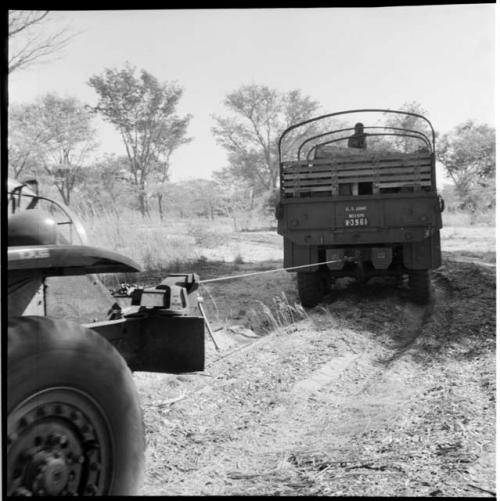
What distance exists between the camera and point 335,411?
12.5 feet

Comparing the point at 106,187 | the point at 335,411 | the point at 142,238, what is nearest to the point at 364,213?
the point at 142,238

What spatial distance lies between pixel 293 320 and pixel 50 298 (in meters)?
4.52

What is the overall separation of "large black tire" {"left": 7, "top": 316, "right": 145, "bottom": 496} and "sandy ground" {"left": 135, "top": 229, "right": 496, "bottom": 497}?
27.0 inches

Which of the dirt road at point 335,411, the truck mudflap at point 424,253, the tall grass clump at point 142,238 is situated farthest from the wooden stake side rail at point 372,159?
the tall grass clump at point 142,238

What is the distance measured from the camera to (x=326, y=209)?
7285 millimetres

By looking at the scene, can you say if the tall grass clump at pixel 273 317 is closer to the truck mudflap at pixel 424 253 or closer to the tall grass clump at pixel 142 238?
the truck mudflap at pixel 424 253

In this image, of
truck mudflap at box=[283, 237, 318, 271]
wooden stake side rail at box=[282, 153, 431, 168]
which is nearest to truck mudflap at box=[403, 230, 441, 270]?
wooden stake side rail at box=[282, 153, 431, 168]

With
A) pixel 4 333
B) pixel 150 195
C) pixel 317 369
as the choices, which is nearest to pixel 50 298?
pixel 4 333

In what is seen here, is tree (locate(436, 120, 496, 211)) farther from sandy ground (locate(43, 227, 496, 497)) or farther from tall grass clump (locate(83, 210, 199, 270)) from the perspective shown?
tall grass clump (locate(83, 210, 199, 270))

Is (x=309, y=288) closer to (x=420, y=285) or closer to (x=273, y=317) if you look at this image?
(x=273, y=317)

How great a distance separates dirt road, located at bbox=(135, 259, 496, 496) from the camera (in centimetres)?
267

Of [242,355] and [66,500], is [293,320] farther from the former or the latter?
[66,500]

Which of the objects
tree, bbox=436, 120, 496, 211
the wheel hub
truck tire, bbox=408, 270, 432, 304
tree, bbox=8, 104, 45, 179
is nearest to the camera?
the wheel hub

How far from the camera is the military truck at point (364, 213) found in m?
7.12
